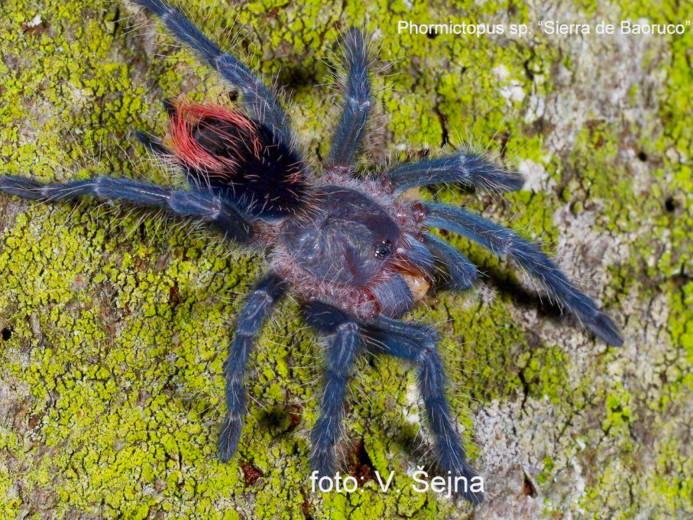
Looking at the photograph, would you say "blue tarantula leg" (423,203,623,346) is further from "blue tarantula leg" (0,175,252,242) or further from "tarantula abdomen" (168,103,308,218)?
"blue tarantula leg" (0,175,252,242)

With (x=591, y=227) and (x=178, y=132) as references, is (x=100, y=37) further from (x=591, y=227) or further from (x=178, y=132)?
(x=591, y=227)

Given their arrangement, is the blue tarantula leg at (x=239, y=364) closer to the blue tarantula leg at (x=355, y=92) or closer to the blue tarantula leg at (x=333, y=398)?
the blue tarantula leg at (x=333, y=398)

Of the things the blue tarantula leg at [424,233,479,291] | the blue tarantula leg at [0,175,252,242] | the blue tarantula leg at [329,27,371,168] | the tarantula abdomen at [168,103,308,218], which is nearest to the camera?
the blue tarantula leg at [0,175,252,242]

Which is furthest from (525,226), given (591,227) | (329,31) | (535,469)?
(329,31)

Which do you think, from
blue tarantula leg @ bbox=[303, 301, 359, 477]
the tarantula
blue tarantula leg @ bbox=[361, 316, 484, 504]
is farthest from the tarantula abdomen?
blue tarantula leg @ bbox=[361, 316, 484, 504]

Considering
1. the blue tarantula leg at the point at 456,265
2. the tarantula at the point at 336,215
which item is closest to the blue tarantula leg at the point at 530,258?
the tarantula at the point at 336,215
